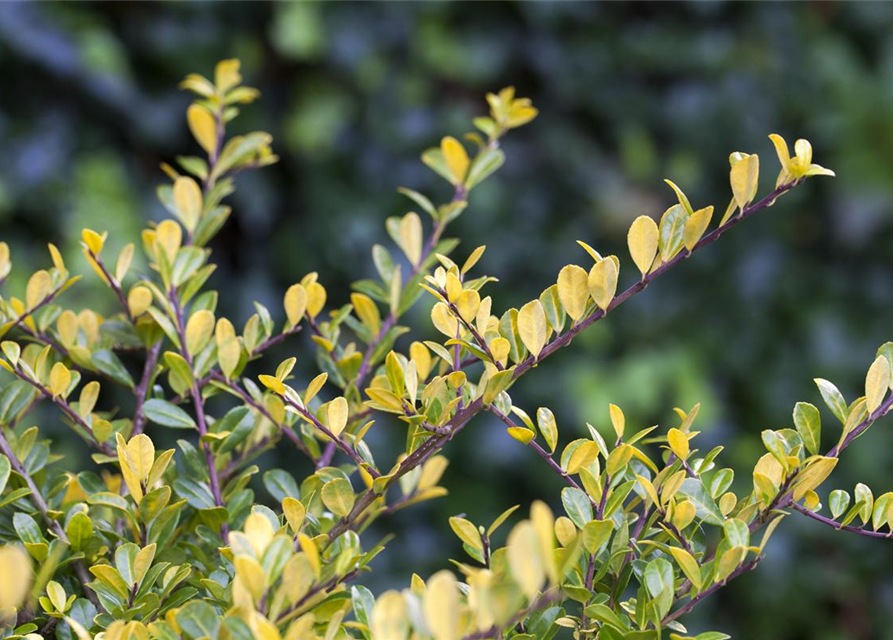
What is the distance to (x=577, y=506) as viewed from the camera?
1.61 ft

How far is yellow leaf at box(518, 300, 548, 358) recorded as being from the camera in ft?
1.54

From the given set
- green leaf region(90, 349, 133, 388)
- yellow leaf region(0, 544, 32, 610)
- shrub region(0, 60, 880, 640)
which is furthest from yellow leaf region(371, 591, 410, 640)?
green leaf region(90, 349, 133, 388)

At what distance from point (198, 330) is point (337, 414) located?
161 millimetres

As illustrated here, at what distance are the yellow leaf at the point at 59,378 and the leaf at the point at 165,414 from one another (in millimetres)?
52

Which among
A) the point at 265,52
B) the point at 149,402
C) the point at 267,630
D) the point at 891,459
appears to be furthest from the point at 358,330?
the point at 891,459

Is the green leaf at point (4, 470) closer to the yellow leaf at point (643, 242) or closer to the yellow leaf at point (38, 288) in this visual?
the yellow leaf at point (38, 288)

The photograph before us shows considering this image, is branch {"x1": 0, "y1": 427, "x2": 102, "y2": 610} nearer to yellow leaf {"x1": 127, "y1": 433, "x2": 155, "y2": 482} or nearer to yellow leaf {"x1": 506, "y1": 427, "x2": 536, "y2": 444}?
yellow leaf {"x1": 127, "y1": 433, "x2": 155, "y2": 482}

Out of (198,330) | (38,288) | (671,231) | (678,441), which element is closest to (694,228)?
(671,231)

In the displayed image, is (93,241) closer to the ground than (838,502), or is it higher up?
higher up

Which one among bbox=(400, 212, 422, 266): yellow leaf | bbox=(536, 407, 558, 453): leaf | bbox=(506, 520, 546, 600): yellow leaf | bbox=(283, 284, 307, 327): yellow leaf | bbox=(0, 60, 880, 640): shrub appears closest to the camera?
bbox=(506, 520, 546, 600): yellow leaf

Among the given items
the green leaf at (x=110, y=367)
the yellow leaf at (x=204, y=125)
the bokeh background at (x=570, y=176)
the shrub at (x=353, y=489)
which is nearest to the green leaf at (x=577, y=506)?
the shrub at (x=353, y=489)

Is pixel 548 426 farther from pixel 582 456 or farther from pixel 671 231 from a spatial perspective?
pixel 671 231

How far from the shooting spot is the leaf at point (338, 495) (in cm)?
48

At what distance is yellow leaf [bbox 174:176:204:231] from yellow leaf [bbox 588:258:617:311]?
15.0 inches
